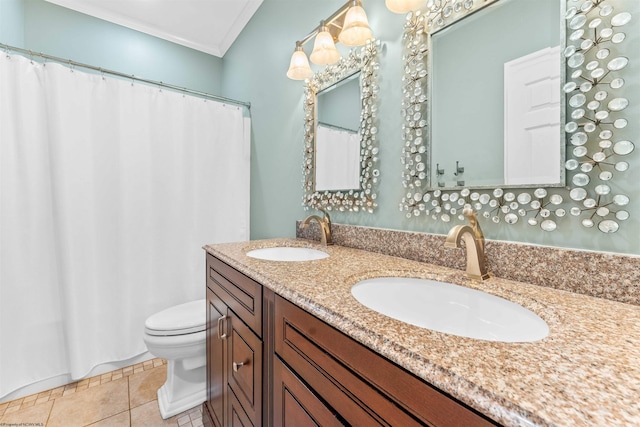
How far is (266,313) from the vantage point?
Answer: 75 cm

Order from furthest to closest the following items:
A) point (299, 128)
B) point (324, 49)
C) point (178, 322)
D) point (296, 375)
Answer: point (299, 128) < point (178, 322) < point (324, 49) < point (296, 375)

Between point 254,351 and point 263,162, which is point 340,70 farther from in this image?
point 254,351

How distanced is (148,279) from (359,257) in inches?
62.0

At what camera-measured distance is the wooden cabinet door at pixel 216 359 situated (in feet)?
3.58

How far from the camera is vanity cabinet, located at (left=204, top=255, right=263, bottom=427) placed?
81 cm

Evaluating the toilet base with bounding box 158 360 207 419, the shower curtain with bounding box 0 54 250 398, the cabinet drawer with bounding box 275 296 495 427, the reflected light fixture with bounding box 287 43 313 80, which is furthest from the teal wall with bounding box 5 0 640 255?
the toilet base with bounding box 158 360 207 419

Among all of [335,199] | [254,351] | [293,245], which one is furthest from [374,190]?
[254,351]

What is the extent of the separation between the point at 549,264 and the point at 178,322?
1562mm

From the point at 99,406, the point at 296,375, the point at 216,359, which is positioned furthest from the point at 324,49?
the point at 99,406

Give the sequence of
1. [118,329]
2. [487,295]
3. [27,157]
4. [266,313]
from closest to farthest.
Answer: [487,295] → [266,313] → [27,157] → [118,329]

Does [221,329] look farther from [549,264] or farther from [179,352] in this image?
[549,264]

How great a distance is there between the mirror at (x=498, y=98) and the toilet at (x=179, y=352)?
4.42 feet

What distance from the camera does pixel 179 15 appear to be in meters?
2.11

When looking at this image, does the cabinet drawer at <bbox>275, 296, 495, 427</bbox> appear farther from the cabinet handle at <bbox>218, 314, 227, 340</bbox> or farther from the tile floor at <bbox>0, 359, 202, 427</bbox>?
the tile floor at <bbox>0, 359, 202, 427</bbox>
